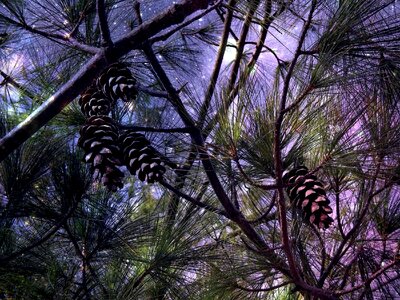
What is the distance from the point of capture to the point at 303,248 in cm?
92

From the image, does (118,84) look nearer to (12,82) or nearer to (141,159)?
(141,159)

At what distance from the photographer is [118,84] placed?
801 millimetres

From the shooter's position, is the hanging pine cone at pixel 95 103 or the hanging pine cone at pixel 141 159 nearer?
the hanging pine cone at pixel 141 159

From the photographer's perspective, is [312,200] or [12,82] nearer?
[312,200]

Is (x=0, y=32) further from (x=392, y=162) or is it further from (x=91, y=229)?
(x=392, y=162)

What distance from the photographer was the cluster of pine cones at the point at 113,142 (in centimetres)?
72

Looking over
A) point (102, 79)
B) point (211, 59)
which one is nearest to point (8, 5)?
point (102, 79)

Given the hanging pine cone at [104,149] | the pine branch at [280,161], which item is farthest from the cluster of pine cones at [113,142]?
the pine branch at [280,161]

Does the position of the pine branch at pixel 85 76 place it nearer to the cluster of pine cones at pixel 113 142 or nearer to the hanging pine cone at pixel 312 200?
the cluster of pine cones at pixel 113 142

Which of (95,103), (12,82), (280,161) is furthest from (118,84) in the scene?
(12,82)

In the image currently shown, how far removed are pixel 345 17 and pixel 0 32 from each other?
2.33 ft

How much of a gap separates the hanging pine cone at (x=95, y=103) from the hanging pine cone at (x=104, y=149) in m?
0.05

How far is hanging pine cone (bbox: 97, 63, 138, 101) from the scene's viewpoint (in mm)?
787

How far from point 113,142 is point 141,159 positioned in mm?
46
